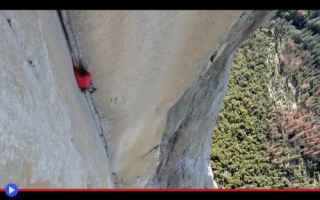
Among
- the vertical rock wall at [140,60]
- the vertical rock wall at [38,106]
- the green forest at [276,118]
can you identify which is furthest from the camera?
the green forest at [276,118]

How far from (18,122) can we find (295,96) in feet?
19.6

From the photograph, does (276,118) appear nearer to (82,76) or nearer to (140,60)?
(140,60)

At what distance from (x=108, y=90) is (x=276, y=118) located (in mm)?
4959

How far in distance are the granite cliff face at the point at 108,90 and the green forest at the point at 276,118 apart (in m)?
2.81

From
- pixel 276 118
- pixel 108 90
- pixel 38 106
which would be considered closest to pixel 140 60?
pixel 108 90

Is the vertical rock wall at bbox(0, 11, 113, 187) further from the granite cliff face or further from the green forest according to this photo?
the green forest

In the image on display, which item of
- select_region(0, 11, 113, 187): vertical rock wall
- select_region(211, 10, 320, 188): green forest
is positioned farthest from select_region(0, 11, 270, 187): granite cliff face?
select_region(211, 10, 320, 188): green forest

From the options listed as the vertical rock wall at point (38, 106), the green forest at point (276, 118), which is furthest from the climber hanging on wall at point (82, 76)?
the green forest at point (276, 118)

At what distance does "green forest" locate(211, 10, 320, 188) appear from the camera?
6293mm

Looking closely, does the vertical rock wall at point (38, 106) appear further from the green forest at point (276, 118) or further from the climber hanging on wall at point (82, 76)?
the green forest at point (276, 118)

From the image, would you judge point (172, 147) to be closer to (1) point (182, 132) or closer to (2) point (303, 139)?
(1) point (182, 132)

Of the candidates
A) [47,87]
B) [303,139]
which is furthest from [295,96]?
[47,87]

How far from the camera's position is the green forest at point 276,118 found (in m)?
6.29

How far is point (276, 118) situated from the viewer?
6871mm
